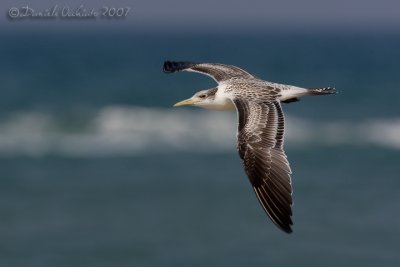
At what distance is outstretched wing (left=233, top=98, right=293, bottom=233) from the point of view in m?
13.8

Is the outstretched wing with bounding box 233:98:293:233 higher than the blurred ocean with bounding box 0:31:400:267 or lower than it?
lower

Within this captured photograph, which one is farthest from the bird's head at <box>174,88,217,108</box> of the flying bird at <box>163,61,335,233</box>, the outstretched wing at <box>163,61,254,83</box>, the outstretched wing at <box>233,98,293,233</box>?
the outstretched wing at <box>233,98,293,233</box>

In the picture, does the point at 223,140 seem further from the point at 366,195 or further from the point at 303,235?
the point at 303,235

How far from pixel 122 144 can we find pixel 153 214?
57.0 ft

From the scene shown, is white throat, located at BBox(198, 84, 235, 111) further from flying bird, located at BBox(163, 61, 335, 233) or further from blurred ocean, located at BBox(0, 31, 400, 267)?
blurred ocean, located at BBox(0, 31, 400, 267)

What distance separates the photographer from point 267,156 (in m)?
14.7

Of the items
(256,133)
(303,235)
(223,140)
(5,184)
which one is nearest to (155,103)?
(223,140)

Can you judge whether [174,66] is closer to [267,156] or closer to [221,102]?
[221,102]

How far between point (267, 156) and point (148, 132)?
4969 centimetres

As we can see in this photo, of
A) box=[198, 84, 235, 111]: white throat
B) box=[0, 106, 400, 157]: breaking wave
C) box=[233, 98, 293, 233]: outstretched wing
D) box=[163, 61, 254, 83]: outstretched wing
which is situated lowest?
box=[233, 98, 293, 233]: outstretched wing

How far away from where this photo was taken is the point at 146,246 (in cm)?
3934

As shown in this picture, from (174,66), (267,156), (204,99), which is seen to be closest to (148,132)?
(174,66)

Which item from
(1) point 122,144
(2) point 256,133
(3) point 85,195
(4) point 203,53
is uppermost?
(4) point 203,53

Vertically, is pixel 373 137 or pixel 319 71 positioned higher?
pixel 319 71
